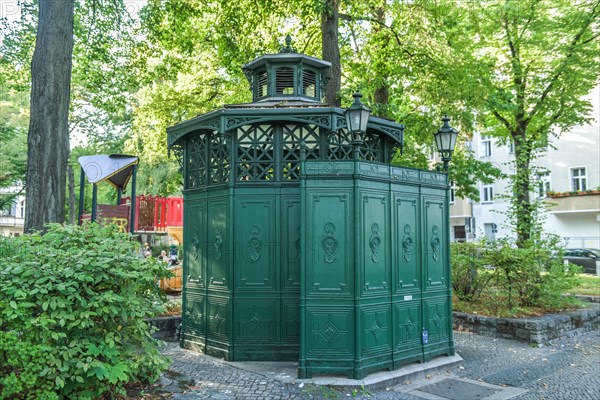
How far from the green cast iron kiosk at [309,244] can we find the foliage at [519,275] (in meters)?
4.01

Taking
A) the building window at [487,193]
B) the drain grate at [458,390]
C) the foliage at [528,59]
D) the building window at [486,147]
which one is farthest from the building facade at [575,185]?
the drain grate at [458,390]

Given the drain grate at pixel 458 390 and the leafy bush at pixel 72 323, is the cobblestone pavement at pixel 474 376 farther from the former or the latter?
the leafy bush at pixel 72 323

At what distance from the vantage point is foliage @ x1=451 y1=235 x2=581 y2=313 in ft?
41.6

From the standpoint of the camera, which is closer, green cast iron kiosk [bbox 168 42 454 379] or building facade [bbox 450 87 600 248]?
green cast iron kiosk [bbox 168 42 454 379]

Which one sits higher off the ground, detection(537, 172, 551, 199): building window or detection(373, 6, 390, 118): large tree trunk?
detection(373, 6, 390, 118): large tree trunk

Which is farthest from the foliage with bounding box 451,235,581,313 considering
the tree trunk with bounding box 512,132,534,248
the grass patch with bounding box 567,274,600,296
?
the grass patch with bounding box 567,274,600,296

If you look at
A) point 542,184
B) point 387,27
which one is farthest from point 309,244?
point 387,27

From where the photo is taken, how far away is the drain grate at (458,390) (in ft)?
24.0

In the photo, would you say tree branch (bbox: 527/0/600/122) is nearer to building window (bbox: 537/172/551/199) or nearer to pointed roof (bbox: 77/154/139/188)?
building window (bbox: 537/172/551/199)

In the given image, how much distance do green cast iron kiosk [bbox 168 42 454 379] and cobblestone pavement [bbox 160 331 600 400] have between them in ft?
1.56

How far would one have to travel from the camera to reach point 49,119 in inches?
359

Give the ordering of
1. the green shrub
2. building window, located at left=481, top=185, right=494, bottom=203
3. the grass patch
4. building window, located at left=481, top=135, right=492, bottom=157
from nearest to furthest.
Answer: the green shrub, the grass patch, building window, located at left=481, top=135, right=492, bottom=157, building window, located at left=481, top=185, right=494, bottom=203

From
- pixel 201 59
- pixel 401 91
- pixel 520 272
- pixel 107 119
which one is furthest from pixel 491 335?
pixel 107 119

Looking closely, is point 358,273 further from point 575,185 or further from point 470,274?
point 575,185
